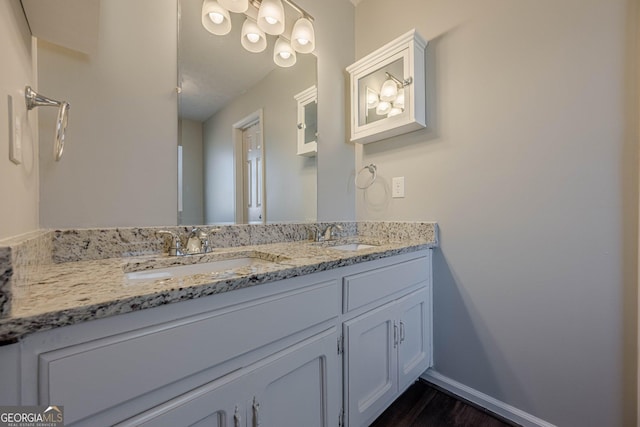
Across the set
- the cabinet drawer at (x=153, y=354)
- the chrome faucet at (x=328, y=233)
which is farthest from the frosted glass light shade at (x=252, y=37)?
the cabinet drawer at (x=153, y=354)

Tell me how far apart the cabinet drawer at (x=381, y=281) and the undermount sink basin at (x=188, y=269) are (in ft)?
1.06

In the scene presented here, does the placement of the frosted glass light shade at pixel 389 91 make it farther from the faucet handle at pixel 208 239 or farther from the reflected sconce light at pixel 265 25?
the faucet handle at pixel 208 239

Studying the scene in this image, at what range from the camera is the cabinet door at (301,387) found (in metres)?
0.70

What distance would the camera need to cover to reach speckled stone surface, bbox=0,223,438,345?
422 mm

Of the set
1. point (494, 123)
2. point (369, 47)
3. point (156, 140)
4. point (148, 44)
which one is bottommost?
point (156, 140)

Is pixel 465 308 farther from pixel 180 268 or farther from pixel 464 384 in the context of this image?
pixel 180 268

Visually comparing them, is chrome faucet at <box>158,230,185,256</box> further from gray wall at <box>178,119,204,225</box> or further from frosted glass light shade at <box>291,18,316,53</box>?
frosted glass light shade at <box>291,18,316,53</box>

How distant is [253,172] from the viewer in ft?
4.46

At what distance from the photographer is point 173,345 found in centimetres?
55

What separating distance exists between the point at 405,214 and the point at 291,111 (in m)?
0.89

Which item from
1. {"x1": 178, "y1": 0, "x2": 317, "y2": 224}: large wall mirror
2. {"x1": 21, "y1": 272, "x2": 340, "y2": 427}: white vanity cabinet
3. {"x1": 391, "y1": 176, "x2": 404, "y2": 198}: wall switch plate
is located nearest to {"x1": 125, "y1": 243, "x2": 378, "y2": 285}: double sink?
{"x1": 21, "y1": 272, "x2": 340, "y2": 427}: white vanity cabinet

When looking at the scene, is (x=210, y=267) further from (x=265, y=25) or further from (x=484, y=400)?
(x=484, y=400)

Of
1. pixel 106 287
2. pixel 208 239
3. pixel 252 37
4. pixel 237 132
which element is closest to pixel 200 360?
pixel 106 287

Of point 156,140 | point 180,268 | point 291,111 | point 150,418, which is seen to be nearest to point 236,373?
point 150,418
